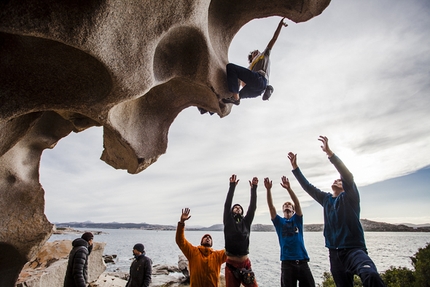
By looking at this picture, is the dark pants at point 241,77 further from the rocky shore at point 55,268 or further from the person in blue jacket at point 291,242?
the rocky shore at point 55,268

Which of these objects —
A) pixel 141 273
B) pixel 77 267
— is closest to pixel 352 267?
pixel 141 273

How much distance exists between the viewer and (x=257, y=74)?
4.59 meters

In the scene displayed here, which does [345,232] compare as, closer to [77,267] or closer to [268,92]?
[268,92]

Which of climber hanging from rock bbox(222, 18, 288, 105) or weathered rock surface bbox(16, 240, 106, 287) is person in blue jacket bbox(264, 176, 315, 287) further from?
weathered rock surface bbox(16, 240, 106, 287)

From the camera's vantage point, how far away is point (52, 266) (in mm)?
7895

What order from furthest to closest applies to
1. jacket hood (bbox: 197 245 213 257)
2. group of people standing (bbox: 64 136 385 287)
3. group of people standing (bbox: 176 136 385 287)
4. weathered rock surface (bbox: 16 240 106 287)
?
weathered rock surface (bbox: 16 240 106 287)
jacket hood (bbox: 197 245 213 257)
group of people standing (bbox: 64 136 385 287)
group of people standing (bbox: 176 136 385 287)

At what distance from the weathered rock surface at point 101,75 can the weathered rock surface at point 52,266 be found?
7.10 feet

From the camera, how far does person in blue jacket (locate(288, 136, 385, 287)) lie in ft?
10.7

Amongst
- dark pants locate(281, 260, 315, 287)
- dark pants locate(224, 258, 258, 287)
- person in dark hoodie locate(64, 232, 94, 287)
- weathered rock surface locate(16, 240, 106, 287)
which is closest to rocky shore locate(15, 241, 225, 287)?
weathered rock surface locate(16, 240, 106, 287)

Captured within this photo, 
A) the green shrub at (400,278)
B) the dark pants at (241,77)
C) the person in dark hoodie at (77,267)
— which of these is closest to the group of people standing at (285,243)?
the person in dark hoodie at (77,267)

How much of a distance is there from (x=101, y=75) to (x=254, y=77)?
8.69ft

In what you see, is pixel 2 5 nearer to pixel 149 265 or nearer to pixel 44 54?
pixel 44 54

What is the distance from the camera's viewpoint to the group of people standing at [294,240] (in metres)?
3.48

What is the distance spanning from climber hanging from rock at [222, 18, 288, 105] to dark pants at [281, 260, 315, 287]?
3.26 metres
